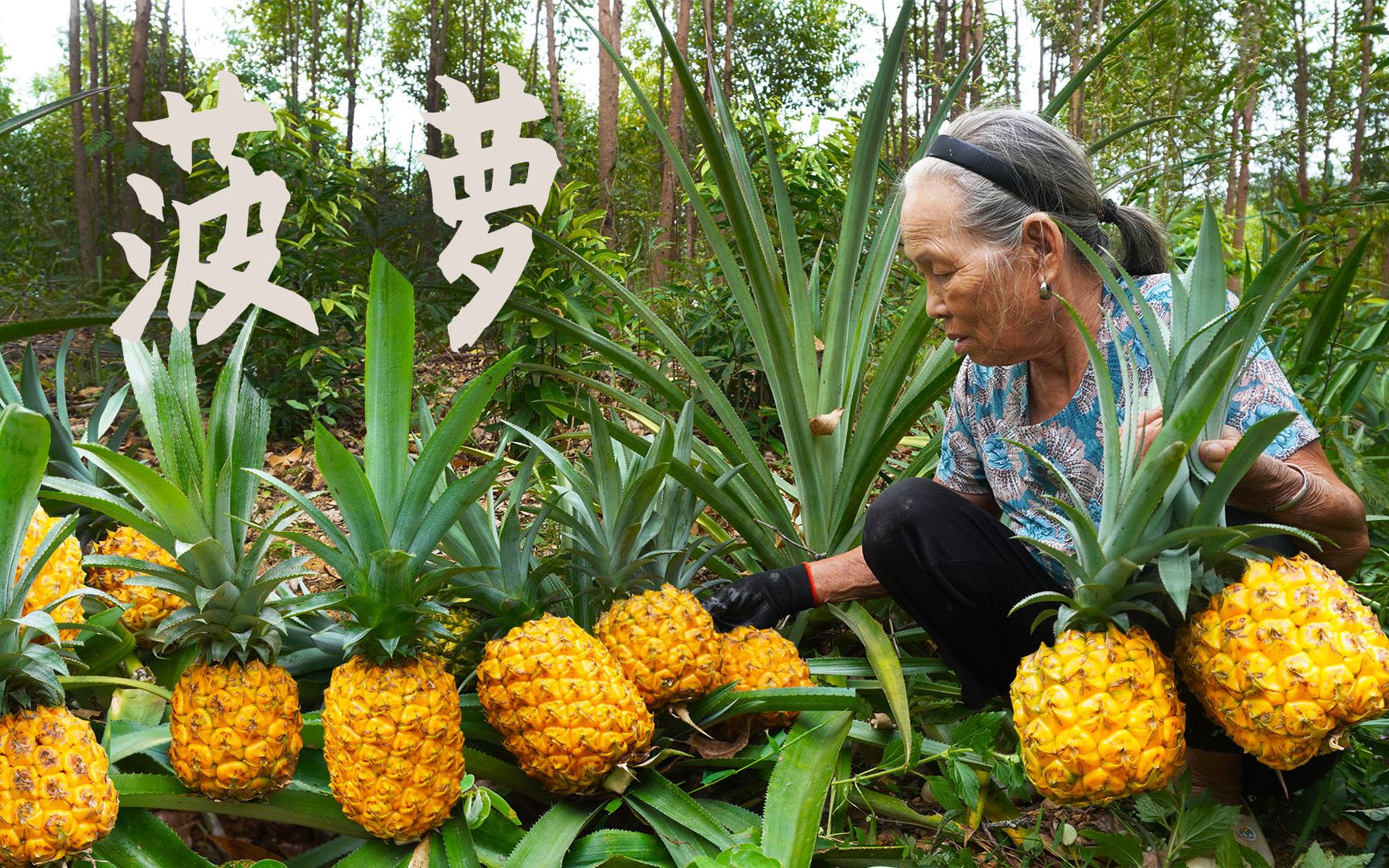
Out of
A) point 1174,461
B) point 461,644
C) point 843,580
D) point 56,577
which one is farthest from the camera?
point 843,580

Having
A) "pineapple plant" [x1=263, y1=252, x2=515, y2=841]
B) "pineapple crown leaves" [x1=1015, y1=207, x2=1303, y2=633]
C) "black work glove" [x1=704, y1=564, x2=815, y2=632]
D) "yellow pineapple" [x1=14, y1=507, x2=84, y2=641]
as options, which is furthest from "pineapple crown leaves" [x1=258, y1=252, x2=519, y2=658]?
"pineapple crown leaves" [x1=1015, y1=207, x2=1303, y2=633]

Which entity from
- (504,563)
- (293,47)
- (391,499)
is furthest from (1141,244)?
(293,47)

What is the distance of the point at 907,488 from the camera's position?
1860mm

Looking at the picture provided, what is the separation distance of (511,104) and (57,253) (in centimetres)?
466

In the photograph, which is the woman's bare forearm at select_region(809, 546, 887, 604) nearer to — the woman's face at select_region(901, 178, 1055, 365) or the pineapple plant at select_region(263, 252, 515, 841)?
the woman's face at select_region(901, 178, 1055, 365)

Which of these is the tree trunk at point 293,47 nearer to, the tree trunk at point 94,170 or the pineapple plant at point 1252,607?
the tree trunk at point 94,170

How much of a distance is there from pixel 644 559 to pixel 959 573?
579mm

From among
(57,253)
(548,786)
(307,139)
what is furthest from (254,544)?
(57,253)

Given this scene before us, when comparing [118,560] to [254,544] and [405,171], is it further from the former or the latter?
[405,171]

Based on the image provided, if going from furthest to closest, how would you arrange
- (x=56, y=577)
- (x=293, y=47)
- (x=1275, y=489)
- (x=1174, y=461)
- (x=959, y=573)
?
(x=293, y=47)
(x=959, y=573)
(x=56, y=577)
(x=1275, y=489)
(x=1174, y=461)

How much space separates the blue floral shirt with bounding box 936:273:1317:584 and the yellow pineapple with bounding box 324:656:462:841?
972mm

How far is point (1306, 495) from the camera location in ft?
4.59

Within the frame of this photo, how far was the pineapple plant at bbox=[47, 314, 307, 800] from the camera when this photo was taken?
1.31 metres

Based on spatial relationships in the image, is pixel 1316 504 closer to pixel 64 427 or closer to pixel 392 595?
pixel 392 595
